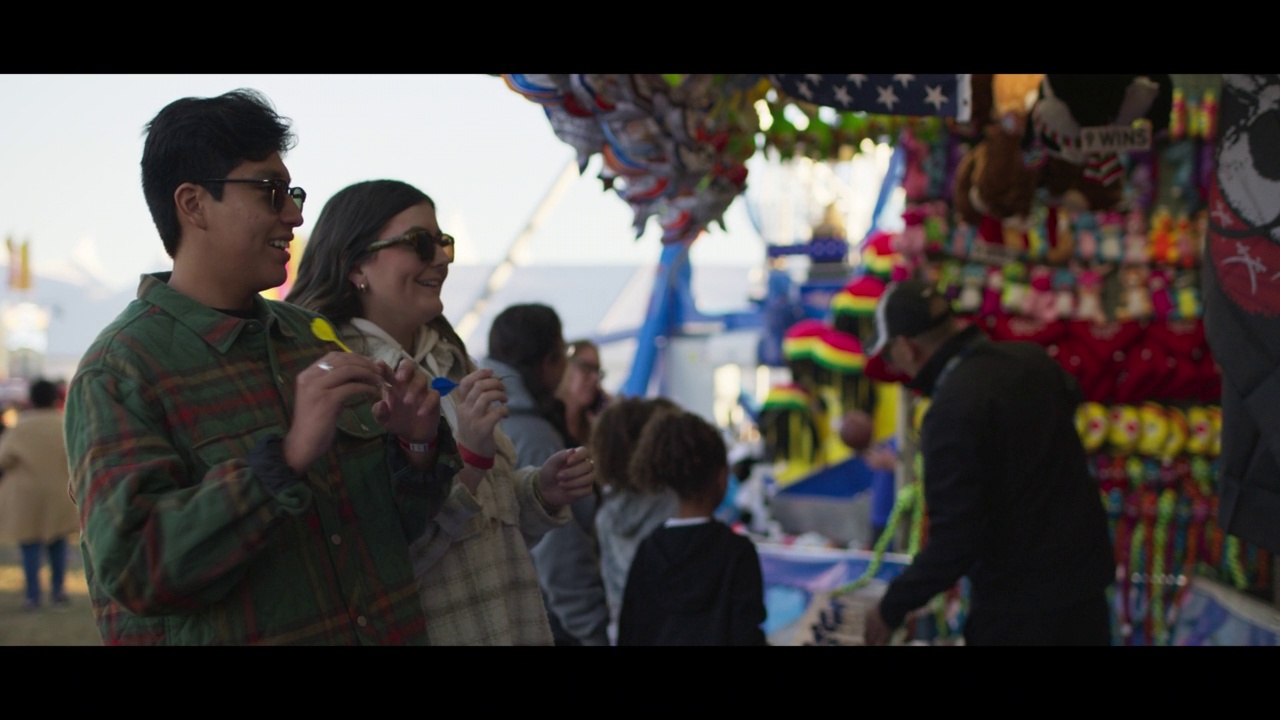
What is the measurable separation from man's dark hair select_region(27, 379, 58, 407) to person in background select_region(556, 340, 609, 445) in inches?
168

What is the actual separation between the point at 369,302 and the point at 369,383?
1.05 ft

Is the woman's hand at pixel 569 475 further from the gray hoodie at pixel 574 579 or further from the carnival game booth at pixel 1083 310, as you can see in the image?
the carnival game booth at pixel 1083 310

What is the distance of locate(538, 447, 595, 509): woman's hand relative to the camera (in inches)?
61.5

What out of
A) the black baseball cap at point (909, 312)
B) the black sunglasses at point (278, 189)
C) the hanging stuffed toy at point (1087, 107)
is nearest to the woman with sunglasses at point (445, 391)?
the black sunglasses at point (278, 189)

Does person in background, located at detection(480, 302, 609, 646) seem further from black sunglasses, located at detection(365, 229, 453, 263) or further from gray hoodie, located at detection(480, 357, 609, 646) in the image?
black sunglasses, located at detection(365, 229, 453, 263)

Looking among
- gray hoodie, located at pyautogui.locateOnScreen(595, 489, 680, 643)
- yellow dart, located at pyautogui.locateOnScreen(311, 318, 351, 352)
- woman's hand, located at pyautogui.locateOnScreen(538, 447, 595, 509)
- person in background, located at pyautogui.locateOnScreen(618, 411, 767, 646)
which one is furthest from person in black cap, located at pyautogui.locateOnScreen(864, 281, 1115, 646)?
yellow dart, located at pyautogui.locateOnScreen(311, 318, 351, 352)

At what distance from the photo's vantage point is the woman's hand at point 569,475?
1.56 metres

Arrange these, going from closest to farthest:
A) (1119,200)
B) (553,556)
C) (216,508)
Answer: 1. (216,508)
2. (553,556)
3. (1119,200)

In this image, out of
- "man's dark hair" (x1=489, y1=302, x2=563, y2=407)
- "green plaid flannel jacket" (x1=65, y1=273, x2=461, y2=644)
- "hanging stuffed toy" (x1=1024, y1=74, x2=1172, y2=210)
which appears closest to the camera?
"green plaid flannel jacket" (x1=65, y1=273, x2=461, y2=644)

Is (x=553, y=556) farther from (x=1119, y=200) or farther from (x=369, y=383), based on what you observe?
(x=1119, y=200)

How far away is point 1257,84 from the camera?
6.21 ft

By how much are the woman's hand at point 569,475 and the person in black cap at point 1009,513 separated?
1.13 meters
